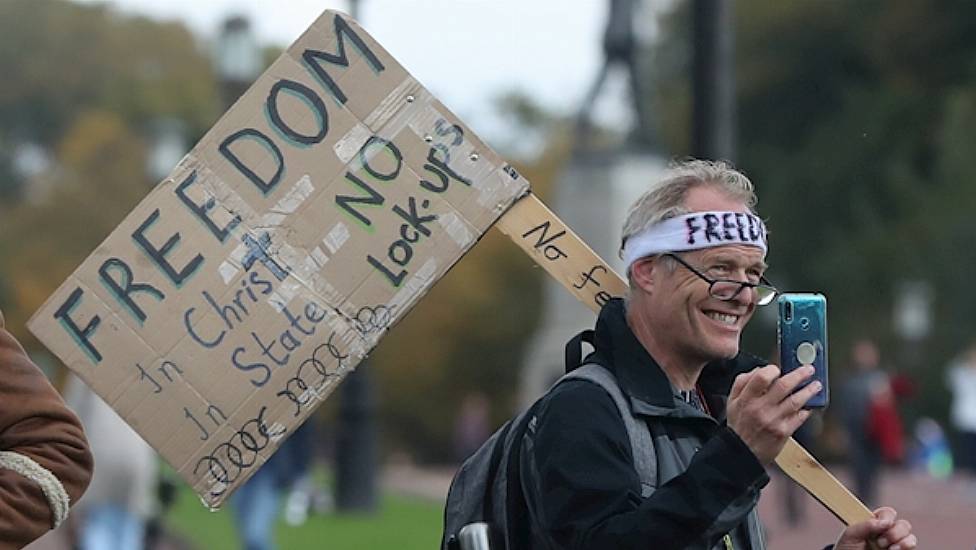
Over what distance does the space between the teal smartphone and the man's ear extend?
251 mm

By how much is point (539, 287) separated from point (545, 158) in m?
4.94

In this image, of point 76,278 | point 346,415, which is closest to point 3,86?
point 346,415

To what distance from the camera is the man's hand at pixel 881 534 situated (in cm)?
394

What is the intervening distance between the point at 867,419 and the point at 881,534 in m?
14.7

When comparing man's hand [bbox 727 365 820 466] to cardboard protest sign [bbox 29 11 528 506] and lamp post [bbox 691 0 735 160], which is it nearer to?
cardboard protest sign [bbox 29 11 528 506]

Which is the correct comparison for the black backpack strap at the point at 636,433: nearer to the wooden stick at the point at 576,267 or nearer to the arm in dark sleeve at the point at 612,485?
the arm in dark sleeve at the point at 612,485

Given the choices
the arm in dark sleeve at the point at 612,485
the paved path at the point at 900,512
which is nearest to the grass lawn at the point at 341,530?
the paved path at the point at 900,512

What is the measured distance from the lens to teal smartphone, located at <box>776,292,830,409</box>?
12.3ft

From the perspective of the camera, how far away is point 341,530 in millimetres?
19219

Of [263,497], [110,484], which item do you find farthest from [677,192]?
[263,497]

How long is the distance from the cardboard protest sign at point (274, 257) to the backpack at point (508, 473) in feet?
1.20

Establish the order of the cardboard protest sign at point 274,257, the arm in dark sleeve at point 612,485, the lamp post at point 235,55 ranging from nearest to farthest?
the arm in dark sleeve at point 612,485 < the cardboard protest sign at point 274,257 < the lamp post at point 235,55

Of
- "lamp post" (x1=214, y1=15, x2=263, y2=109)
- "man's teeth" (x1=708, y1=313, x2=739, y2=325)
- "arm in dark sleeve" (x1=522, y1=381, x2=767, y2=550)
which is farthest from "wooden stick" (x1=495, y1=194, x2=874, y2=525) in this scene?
"lamp post" (x1=214, y1=15, x2=263, y2=109)

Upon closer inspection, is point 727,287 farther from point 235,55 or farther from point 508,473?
point 235,55
